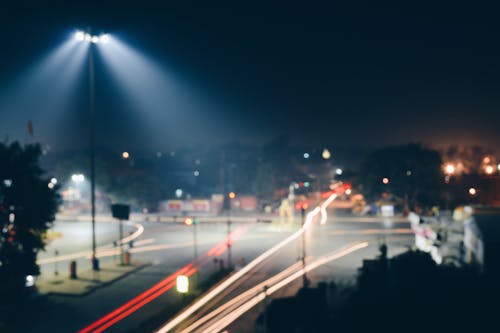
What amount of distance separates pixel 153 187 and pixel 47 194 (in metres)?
41.5

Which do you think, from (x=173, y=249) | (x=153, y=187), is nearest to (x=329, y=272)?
(x=173, y=249)

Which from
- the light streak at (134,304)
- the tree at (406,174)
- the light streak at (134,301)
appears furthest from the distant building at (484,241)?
the tree at (406,174)

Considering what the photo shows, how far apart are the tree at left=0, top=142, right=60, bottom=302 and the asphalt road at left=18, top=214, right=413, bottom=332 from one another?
2249 mm

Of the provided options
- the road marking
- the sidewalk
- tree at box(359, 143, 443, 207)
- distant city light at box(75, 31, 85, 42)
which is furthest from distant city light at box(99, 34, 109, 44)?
tree at box(359, 143, 443, 207)

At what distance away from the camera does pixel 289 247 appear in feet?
113

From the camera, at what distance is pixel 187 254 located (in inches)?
1296

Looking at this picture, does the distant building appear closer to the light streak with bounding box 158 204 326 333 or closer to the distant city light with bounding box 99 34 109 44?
the light streak with bounding box 158 204 326 333

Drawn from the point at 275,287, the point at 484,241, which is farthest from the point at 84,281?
the point at 484,241

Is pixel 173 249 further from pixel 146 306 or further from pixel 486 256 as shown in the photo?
pixel 486 256

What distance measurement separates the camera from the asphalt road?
19234 millimetres

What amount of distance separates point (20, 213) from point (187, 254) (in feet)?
48.6

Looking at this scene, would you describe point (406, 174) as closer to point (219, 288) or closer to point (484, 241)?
point (484, 241)

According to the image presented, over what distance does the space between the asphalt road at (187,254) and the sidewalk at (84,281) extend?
57 cm

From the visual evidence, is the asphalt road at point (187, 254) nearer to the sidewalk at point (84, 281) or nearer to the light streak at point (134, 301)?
the light streak at point (134, 301)
